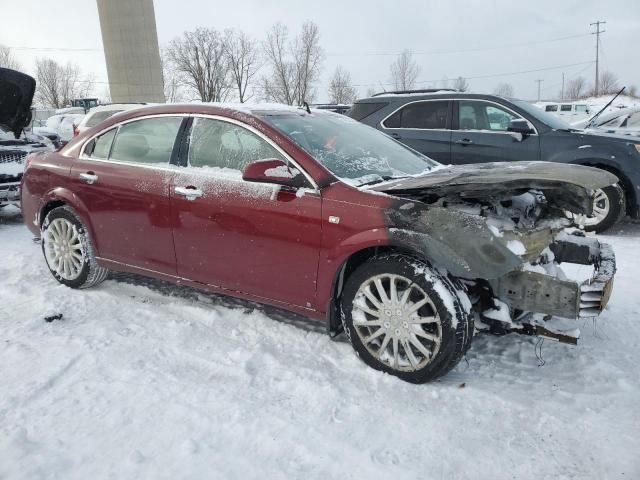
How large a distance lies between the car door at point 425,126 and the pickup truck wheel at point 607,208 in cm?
198

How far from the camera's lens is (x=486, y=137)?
6641 mm

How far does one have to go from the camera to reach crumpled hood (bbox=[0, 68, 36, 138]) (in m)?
6.44

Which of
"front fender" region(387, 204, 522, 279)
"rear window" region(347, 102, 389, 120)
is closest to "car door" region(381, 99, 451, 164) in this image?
"rear window" region(347, 102, 389, 120)

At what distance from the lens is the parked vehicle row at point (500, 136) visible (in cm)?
616

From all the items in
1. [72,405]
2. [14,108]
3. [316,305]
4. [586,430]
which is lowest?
[586,430]

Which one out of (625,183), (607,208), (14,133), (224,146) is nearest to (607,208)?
(607,208)

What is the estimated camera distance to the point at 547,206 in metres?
3.31

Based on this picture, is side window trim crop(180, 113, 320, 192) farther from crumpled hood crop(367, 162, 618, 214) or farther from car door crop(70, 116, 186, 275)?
crumpled hood crop(367, 162, 618, 214)

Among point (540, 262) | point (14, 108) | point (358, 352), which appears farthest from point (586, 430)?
point (14, 108)

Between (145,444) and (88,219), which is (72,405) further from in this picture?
A: (88,219)

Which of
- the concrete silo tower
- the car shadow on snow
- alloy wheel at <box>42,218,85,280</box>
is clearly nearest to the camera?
the car shadow on snow

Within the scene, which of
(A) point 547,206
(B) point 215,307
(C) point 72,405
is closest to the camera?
(C) point 72,405

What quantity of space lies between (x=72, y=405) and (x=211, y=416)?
2.54 ft

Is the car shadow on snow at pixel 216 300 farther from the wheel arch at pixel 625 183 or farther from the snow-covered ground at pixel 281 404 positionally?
the wheel arch at pixel 625 183
